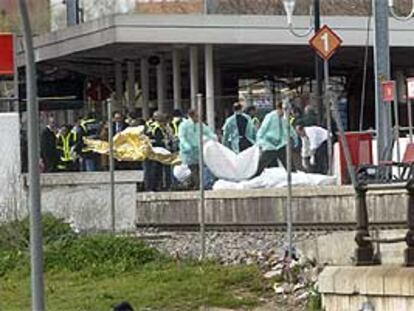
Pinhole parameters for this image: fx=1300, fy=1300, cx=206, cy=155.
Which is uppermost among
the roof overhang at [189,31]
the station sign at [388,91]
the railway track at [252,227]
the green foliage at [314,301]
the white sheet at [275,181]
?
the roof overhang at [189,31]

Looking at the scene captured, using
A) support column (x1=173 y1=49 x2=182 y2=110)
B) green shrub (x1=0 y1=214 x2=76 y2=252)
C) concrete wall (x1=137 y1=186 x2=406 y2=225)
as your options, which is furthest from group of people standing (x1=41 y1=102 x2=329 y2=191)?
support column (x1=173 y1=49 x2=182 y2=110)

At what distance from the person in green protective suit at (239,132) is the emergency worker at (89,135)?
2.19m

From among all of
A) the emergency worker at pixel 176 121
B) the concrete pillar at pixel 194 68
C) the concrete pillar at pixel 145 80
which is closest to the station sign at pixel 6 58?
the emergency worker at pixel 176 121

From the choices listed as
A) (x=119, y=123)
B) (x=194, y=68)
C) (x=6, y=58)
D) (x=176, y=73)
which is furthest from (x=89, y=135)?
(x=176, y=73)

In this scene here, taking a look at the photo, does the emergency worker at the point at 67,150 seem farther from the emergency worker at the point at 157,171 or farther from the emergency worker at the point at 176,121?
the emergency worker at the point at 176,121

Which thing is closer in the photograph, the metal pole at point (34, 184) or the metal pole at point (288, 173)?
the metal pole at point (34, 184)

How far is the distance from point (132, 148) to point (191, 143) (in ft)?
4.34

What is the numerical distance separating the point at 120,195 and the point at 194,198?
4.30ft

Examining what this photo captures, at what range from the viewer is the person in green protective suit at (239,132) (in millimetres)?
21516

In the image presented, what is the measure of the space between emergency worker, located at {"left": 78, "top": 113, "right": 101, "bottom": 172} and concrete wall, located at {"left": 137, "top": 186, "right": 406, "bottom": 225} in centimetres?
103

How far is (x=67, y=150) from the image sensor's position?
73.0ft

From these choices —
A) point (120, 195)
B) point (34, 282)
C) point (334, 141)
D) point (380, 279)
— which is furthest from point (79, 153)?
point (34, 282)

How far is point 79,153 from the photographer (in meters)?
22.3

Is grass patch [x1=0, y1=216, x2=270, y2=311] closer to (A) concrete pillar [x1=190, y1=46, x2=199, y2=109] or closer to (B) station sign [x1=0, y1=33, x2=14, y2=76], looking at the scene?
(B) station sign [x1=0, y1=33, x2=14, y2=76]
